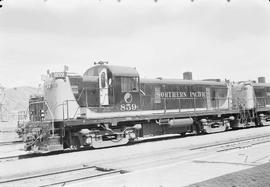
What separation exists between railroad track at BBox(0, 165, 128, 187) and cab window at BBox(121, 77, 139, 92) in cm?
611

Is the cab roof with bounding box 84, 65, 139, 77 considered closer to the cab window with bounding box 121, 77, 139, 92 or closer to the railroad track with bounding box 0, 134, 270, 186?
the cab window with bounding box 121, 77, 139, 92

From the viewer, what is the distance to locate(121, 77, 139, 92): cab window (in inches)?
581

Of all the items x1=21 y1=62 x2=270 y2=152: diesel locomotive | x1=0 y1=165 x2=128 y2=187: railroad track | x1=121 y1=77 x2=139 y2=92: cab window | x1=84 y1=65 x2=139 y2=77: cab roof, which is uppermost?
x1=84 y1=65 x2=139 y2=77: cab roof

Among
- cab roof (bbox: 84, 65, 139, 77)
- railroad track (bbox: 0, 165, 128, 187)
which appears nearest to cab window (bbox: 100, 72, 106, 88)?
cab roof (bbox: 84, 65, 139, 77)

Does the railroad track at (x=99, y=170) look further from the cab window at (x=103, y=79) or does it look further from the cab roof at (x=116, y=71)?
the cab roof at (x=116, y=71)

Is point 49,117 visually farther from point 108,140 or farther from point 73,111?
point 108,140

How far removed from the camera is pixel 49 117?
13.4 meters

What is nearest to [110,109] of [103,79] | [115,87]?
[115,87]

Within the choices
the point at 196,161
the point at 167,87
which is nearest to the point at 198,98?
the point at 167,87

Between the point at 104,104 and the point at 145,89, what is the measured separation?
9.21ft

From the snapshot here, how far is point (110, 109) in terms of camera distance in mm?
14305

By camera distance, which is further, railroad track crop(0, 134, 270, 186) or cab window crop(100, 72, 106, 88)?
cab window crop(100, 72, 106, 88)

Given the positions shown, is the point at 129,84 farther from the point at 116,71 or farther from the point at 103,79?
the point at 103,79

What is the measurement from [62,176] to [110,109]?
6149 millimetres
